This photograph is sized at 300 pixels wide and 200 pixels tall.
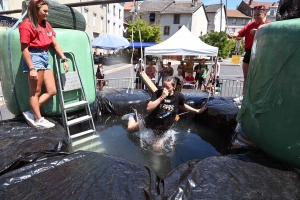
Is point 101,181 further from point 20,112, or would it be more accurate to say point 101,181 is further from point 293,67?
point 20,112

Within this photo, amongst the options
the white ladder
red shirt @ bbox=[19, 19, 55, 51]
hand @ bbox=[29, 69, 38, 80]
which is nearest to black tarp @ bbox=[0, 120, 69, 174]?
the white ladder

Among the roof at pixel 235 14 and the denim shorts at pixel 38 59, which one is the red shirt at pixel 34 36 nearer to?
the denim shorts at pixel 38 59

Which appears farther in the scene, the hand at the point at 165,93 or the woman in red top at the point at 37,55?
the hand at the point at 165,93

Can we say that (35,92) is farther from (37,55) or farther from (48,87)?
(37,55)

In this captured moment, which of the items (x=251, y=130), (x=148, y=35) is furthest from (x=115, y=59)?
(x=251, y=130)

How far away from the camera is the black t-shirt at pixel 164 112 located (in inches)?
136

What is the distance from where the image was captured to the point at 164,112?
11.4 feet

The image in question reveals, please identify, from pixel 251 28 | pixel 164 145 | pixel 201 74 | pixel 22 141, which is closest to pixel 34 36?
pixel 22 141

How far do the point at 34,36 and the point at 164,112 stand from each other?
212 cm

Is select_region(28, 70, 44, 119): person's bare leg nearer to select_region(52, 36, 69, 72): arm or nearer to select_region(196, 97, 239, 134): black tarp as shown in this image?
select_region(52, 36, 69, 72): arm

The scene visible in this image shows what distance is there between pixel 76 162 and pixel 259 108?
1892 mm

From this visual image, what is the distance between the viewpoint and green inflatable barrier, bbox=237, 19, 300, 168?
187 centimetres

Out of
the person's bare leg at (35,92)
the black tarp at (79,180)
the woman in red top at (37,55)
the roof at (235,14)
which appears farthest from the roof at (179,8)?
the black tarp at (79,180)

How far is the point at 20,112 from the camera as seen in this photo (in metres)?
3.58
